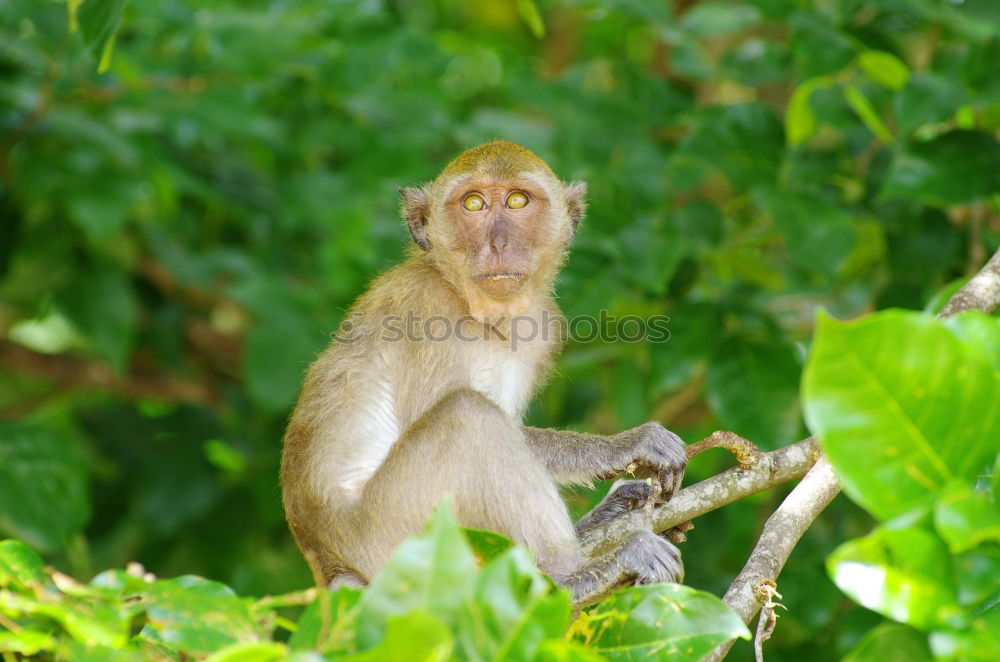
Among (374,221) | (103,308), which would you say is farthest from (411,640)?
(374,221)

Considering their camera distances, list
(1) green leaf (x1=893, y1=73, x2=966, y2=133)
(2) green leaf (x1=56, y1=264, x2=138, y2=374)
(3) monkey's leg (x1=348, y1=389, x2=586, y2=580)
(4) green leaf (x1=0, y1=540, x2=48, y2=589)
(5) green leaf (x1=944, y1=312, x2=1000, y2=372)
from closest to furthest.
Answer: (5) green leaf (x1=944, y1=312, x2=1000, y2=372)
(4) green leaf (x1=0, y1=540, x2=48, y2=589)
(3) monkey's leg (x1=348, y1=389, x2=586, y2=580)
(1) green leaf (x1=893, y1=73, x2=966, y2=133)
(2) green leaf (x1=56, y1=264, x2=138, y2=374)

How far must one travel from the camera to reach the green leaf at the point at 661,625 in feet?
9.07

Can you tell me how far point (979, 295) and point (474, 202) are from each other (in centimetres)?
251

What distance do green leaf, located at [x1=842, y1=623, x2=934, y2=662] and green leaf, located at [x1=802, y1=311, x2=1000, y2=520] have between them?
0.33m

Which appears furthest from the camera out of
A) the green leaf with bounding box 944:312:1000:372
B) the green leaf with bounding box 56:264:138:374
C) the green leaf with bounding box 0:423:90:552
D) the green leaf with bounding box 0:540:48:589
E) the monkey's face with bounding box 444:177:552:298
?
the green leaf with bounding box 56:264:138:374

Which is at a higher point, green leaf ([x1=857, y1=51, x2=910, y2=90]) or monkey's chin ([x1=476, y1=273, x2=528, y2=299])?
green leaf ([x1=857, y1=51, x2=910, y2=90])

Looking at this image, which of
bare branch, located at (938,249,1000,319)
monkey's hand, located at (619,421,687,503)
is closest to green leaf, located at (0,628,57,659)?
monkey's hand, located at (619,421,687,503)

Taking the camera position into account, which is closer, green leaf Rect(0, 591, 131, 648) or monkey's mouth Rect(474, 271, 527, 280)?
green leaf Rect(0, 591, 131, 648)

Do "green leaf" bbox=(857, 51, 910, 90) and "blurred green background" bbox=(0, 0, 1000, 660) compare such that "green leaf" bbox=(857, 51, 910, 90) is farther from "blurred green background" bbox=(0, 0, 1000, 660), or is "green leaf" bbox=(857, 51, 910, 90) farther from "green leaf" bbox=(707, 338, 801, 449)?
"green leaf" bbox=(707, 338, 801, 449)

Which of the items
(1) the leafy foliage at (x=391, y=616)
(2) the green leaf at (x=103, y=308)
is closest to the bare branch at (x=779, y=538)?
(1) the leafy foliage at (x=391, y=616)

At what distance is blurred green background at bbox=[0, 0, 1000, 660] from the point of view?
5695 mm

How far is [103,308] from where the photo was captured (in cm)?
723

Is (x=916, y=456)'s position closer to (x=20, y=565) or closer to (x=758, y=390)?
(x=20, y=565)

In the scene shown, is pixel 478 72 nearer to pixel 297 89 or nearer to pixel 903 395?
pixel 297 89
